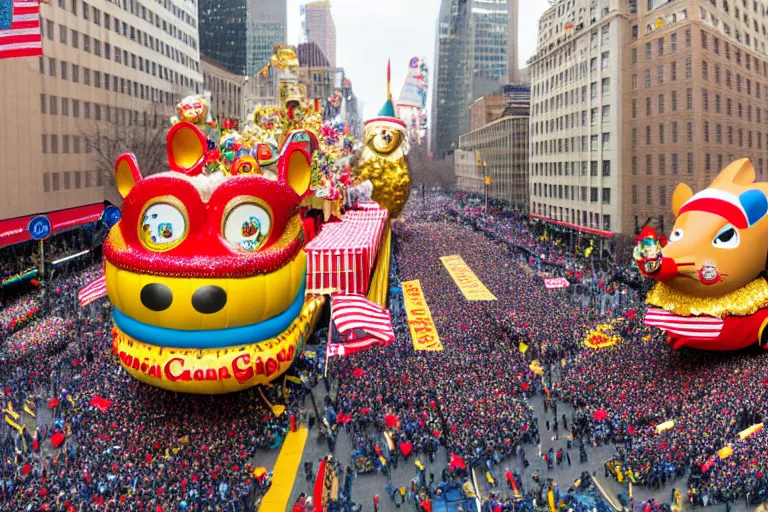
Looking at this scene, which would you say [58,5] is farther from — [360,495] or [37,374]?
[360,495]

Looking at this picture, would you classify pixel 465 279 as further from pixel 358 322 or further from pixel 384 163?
pixel 358 322

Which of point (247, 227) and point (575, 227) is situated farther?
point (575, 227)

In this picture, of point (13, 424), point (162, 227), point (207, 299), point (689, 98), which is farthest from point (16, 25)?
point (689, 98)

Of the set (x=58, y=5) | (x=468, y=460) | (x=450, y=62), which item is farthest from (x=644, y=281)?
(x=450, y=62)

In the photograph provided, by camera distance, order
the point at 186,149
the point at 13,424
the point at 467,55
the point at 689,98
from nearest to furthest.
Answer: the point at 186,149 < the point at 13,424 < the point at 689,98 < the point at 467,55

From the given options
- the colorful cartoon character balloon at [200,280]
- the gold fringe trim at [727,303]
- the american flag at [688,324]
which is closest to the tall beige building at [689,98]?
the gold fringe trim at [727,303]

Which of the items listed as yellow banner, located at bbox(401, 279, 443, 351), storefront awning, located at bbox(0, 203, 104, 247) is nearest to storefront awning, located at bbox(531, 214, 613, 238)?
yellow banner, located at bbox(401, 279, 443, 351)
